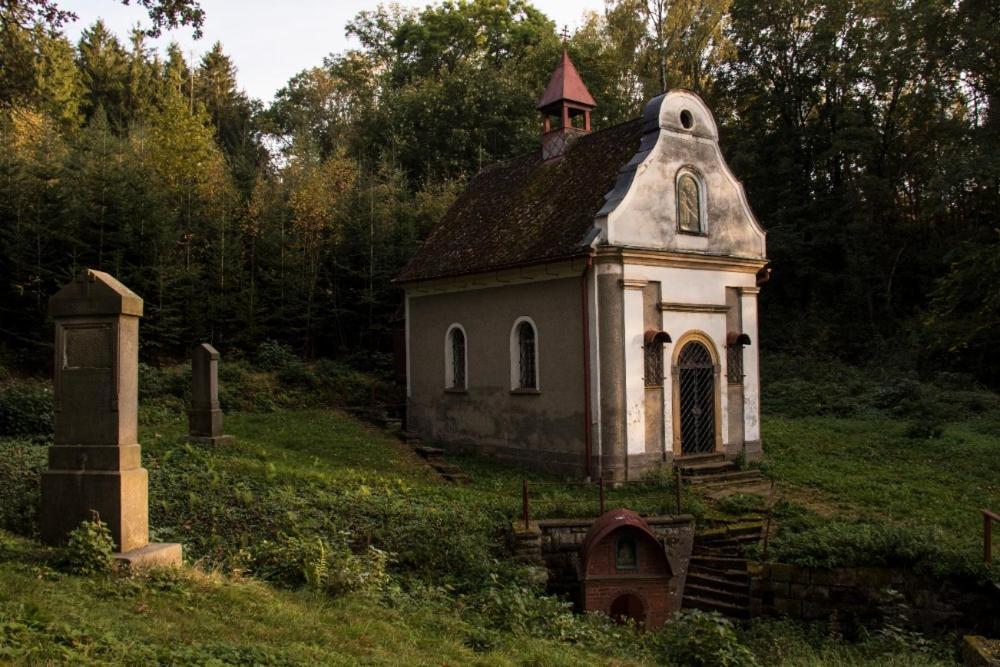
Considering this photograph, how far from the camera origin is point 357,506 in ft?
40.5

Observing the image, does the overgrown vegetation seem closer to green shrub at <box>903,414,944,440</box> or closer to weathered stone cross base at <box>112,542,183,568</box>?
green shrub at <box>903,414,944,440</box>

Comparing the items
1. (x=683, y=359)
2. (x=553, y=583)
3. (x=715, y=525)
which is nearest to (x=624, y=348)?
(x=683, y=359)

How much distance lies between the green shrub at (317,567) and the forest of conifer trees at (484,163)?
10.8 m

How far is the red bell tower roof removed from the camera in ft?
68.9

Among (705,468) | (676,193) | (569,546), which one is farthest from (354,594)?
(676,193)

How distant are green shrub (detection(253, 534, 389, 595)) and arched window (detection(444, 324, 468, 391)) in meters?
10.9

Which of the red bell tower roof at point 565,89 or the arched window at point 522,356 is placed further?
the red bell tower roof at point 565,89

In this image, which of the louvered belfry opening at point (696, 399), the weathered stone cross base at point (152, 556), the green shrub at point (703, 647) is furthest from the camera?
the louvered belfry opening at point (696, 399)

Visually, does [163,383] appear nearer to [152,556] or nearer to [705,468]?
[705,468]

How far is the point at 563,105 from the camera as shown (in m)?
21.1

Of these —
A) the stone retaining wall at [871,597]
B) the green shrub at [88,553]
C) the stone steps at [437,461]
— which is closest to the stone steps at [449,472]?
the stone steps at [437,461]

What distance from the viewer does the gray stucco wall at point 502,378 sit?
1694 cm

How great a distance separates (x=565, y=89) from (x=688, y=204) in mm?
5392

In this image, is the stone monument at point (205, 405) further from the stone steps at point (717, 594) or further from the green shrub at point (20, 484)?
the stone steps at point (717, 594)
